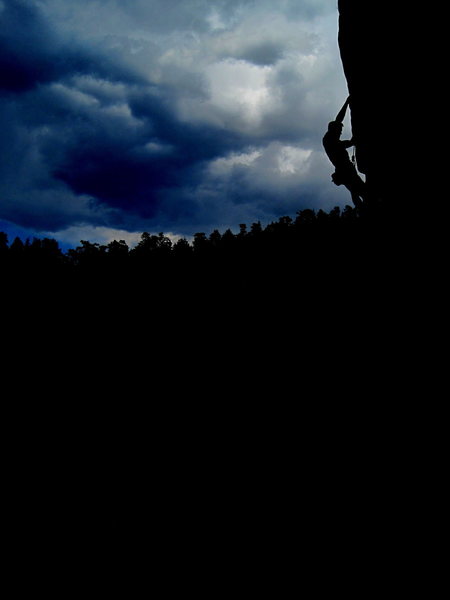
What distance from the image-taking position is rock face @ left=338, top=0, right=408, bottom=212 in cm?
236

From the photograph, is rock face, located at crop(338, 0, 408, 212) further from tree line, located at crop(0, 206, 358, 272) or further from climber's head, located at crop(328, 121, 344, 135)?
tree line, located at crop(0, 206, 358, 272)

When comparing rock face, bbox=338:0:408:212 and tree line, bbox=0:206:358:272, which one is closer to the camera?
rock face, bbox=338:0:408:212

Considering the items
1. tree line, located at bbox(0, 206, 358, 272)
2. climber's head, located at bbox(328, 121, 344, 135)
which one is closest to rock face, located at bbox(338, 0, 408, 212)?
climber's head, located at bbox(328, 121, 344, 135)

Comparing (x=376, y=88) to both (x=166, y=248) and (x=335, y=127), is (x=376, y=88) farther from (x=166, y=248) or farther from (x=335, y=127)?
(x=166, y=248)

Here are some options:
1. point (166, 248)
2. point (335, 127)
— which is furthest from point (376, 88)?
point (166, 248)

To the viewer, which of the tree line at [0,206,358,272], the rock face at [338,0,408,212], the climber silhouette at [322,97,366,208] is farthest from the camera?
the tree line at [0,206,358,272]

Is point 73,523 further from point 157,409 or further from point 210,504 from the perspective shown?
point 157,409

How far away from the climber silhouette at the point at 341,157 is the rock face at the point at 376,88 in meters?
0.17

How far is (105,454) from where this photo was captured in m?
3.78

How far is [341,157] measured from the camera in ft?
10.7

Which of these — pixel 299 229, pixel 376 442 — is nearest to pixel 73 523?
pixel 376 442

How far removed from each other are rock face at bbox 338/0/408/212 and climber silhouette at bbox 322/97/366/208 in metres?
0.17

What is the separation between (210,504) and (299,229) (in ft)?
19.7

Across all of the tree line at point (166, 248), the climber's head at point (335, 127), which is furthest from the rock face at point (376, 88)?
the tree line at point (166, 248)
